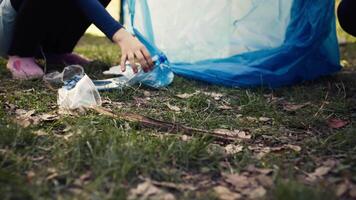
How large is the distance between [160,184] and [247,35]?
1367 millimetres

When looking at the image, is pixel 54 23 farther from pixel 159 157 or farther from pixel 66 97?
pixel 159 157

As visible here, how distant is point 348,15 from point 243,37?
0.57m

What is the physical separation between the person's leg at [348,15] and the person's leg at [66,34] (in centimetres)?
112

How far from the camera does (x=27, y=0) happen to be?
206 centimetres

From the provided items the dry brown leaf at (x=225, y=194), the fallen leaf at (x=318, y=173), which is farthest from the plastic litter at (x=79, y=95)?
the fallen leaf at (x=318, y=173)

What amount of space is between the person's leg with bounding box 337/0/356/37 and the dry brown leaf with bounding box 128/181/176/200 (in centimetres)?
124

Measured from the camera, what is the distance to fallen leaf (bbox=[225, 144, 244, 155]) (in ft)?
4.43

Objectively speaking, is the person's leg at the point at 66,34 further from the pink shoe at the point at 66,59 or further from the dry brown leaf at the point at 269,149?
the dry brown leaf at the point at 269,149

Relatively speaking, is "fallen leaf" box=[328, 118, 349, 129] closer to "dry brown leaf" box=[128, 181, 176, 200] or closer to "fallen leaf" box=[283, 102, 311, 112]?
"fallen leaf" box=[283, 102, 311, 112]

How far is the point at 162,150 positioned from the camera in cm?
129

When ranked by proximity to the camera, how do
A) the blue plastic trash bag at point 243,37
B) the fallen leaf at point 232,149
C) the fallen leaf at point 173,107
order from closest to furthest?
the fallen leaf at point 232,149
the fallen leaf at point 173,107
the blue plastic trash bag at point 243,37

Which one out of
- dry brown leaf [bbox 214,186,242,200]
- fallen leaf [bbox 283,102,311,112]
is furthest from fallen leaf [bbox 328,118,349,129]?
dry brown leaf [bbox 214,186,242,200]

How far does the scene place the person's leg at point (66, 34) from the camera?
7.55 feet

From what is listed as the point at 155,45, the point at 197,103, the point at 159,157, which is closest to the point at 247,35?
the point at 155,45
